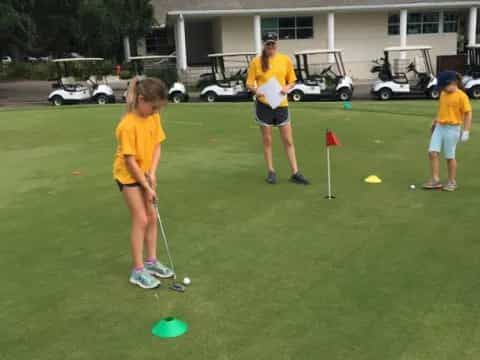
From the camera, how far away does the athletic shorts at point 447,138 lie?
6156 mm

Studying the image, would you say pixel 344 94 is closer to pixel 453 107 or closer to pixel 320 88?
pixel 320 88

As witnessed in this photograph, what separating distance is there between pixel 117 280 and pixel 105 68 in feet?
108

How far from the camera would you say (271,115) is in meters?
6.76

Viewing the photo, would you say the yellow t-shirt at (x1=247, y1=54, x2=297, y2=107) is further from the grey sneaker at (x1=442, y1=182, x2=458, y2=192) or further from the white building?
the white building

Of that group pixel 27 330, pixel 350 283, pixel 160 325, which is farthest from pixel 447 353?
pixel 27 330

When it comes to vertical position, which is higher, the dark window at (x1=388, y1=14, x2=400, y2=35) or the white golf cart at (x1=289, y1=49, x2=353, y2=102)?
the dark window at (x1=388, y1=14, x2=400, y2=35)

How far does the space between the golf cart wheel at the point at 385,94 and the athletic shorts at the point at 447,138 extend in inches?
522

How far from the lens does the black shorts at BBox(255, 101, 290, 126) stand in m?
6.73

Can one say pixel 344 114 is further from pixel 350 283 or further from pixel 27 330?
pixel 27 330

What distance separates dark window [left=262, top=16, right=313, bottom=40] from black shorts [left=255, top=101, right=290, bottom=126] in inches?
930

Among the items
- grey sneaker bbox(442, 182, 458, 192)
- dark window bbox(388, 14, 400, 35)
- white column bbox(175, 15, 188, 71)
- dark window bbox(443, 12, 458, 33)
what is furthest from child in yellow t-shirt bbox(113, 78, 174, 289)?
dark window bbox(443, 12, 458, 33)

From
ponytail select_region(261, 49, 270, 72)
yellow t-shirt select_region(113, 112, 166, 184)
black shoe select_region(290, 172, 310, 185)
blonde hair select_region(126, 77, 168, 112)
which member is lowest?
black shoe select_region(290, 172, 310, 185)

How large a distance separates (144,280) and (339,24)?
27.7m

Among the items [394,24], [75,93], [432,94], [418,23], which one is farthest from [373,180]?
[418,23]
